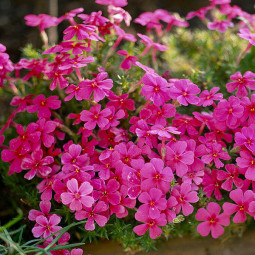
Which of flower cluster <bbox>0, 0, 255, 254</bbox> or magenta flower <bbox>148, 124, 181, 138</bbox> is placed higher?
magenta flower <bbox>148, 124, 181, 138</bbox>

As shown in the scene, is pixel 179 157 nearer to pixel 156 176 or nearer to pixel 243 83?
pixel 156 176

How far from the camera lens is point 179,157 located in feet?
3.76

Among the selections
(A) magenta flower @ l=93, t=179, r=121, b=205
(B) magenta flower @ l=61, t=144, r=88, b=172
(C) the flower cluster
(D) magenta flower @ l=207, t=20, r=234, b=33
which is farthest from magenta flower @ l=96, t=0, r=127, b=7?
(A) magenta flower @ l=93, t=179, r=121, b=205

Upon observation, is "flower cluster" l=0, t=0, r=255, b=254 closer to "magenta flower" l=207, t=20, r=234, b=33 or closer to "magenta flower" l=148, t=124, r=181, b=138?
"magenta flower" l=148, t=124, r=181, b=138

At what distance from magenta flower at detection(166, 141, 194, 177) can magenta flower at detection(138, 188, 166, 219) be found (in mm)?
102

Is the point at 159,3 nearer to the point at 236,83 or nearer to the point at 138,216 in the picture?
the point at 236,83

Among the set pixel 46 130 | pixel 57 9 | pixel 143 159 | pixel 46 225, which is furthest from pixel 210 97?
pixel 57 9

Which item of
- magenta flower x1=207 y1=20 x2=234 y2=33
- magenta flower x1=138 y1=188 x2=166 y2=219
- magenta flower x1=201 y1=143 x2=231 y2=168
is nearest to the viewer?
magenta flower x1=138 y1=188 x2=166 y2=219

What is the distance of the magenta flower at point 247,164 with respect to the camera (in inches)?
44.6

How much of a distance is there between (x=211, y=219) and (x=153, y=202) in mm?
205

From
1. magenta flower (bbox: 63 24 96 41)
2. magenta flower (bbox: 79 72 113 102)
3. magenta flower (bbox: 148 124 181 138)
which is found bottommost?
magenta flower (bbox: 148 124 181 138)

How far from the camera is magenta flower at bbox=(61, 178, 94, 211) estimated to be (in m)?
1.08

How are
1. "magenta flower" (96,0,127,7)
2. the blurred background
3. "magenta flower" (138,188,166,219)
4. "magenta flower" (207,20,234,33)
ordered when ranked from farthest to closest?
the blurred background < "magenta flower" (207,20,234,33) < "magenta flower" (96,0,127,7) < "magenta flower" (138,188,166,219)

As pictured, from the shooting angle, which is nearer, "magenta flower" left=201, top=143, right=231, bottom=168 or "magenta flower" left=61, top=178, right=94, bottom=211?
"magenta flower" left=61, top=178, right=94, bottom=211
